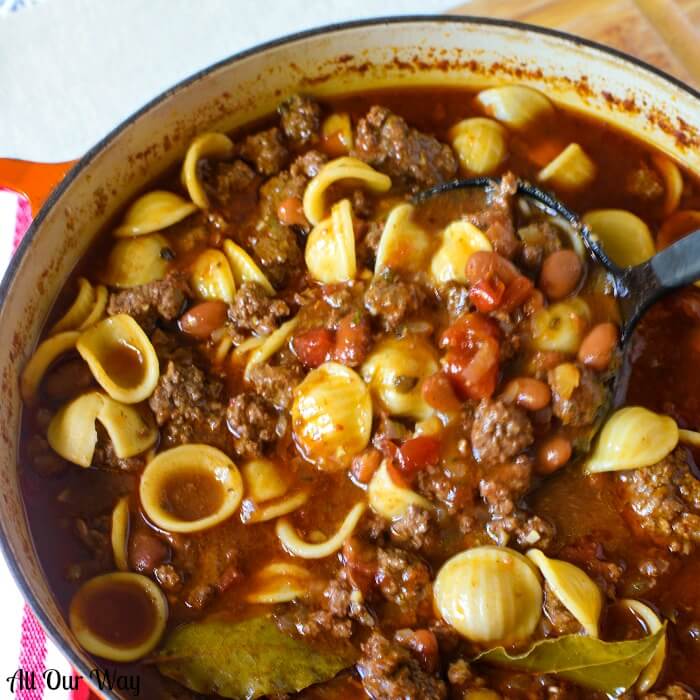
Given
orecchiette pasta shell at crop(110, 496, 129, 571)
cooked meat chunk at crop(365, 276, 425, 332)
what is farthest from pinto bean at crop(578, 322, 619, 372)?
orecchiette pasta shell at crop(110, 496, 129, 571)

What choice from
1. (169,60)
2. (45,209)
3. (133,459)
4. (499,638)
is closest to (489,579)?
(499,638)

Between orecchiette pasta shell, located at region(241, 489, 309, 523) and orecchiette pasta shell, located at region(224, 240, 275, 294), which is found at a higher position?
orecchiette pasta shell, located at region(224, 240, 275, 294)

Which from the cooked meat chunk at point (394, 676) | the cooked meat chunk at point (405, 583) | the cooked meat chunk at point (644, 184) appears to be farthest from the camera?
the cooked meat chunk at point (644, 184)

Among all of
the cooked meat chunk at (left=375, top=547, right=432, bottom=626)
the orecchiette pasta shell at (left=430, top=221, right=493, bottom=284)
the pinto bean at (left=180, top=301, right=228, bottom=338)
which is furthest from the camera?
the pinto bean at (left=180, top=301, right=228, bottom=338)

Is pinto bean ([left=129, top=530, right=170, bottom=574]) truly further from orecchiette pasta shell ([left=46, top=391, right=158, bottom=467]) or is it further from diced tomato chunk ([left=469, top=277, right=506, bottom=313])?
diced tomato chunk ([left=469, top=277, right=506, bottom=313])

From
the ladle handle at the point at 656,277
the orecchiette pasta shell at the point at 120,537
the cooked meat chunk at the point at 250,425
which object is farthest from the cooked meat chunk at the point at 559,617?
the orecchiette pasta shell at the point at 120,537

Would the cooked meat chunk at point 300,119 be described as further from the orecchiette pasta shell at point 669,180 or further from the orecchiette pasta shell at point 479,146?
the orecchiette pasta shell at point 669,180
